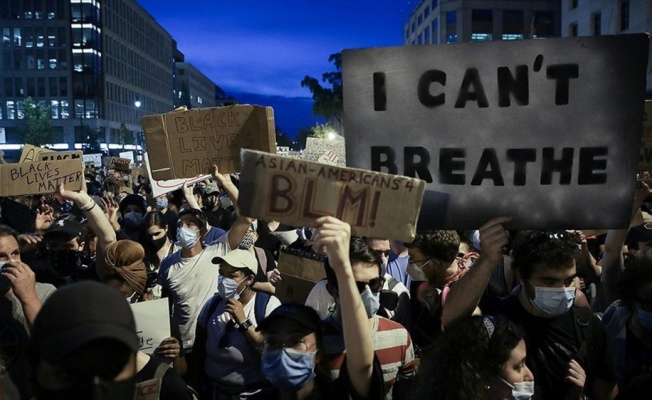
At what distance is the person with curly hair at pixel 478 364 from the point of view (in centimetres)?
243

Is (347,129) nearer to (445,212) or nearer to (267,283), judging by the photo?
(445,212)

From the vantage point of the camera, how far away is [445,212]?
9.67 feet

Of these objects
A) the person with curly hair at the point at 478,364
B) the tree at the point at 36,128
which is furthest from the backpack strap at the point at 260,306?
the tree at the point at 36,128

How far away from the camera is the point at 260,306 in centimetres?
412

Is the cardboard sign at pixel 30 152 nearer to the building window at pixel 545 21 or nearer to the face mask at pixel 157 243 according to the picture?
the face mask at pixel 157 243

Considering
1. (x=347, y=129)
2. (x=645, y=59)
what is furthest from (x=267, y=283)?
(x=645, y=59)

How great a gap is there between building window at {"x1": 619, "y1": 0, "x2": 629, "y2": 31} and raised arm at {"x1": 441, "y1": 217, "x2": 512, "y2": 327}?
36.0 metres

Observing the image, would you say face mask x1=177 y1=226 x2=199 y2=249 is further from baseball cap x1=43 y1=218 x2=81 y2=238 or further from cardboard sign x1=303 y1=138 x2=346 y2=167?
cardboard sign x1=303 y1=138 x2=346 y2=167

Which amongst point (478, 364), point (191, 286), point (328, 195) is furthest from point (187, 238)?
point (478, 364)

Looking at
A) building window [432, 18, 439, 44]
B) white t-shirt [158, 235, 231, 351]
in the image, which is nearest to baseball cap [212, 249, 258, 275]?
white t-shirt [158, 235, 231, 351]

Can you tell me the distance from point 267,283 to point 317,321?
247 centimetres

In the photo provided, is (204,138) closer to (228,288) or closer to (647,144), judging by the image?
(228,288)

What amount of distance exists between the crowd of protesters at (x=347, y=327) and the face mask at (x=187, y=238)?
0.61ft

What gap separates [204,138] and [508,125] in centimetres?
277
